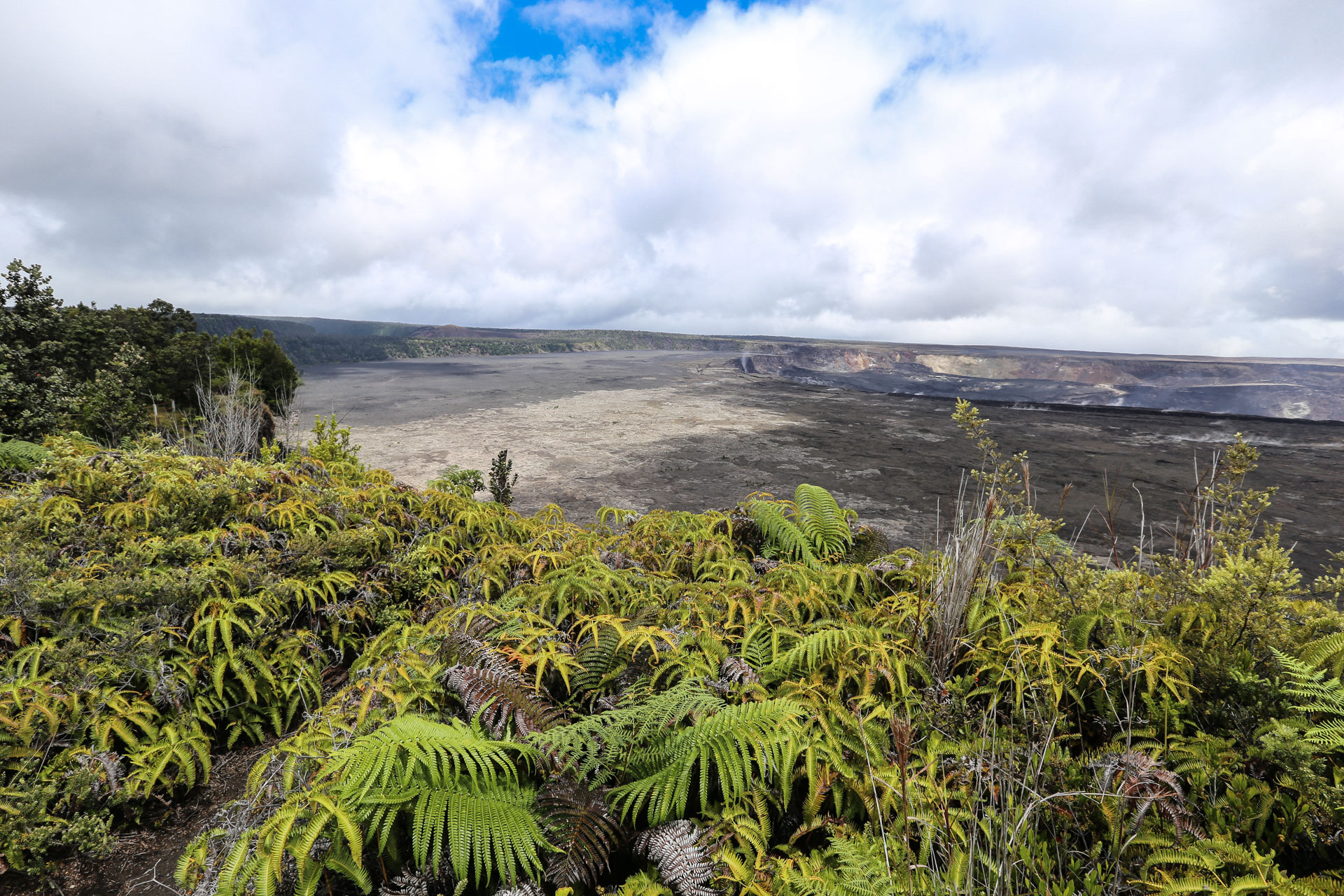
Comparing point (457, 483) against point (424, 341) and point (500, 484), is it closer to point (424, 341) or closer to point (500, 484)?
point (500, 484)

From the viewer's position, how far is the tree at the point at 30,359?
6.79 m

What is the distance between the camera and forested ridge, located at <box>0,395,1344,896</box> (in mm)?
1386

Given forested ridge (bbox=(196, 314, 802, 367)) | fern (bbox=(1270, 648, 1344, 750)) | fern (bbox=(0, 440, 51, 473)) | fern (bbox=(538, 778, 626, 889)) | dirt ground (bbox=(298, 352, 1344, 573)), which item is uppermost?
forested ridge (bbox=(196, 314, 802, 367))

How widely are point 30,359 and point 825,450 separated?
15555mm

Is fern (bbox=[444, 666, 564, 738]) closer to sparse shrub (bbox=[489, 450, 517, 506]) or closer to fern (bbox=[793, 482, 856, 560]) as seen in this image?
fern (bbox=[793, 482, 856, 560])

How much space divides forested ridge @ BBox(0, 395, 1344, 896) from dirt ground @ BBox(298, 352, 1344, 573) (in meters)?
1.59

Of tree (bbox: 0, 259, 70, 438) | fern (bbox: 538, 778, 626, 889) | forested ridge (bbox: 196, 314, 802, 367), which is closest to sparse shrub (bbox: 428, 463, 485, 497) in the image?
fern (bbox: 538, 778, 626, 889)

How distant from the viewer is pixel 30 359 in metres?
7.71

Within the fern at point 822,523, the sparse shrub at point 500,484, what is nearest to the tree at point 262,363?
the sparse shrub at point 500,484

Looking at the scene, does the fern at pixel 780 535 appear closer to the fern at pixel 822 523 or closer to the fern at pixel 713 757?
the fern at pixel 822 523

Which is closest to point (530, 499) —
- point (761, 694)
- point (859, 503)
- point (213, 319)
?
point (859, 503)

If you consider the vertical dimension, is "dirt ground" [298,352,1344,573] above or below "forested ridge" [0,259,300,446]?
below

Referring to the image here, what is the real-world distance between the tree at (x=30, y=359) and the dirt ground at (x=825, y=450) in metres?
5.24

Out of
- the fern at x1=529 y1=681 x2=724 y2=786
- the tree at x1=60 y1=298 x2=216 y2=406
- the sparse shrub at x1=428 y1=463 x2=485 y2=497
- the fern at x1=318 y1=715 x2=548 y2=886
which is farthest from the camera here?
the tree at x1=60 y1=298 x2=216 y2=406
